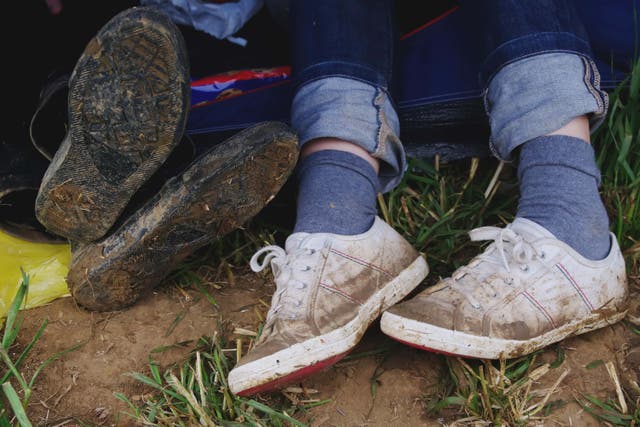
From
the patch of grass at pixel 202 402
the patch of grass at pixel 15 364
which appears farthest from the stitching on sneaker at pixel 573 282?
the patch of grass at pixel 15 364

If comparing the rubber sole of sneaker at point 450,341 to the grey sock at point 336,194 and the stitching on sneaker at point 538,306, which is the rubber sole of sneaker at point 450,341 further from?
the grey sock at point 336,194

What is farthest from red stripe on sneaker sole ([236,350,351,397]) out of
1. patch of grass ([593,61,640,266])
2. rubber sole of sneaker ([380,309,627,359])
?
patch of grass ([593,61,640,266])

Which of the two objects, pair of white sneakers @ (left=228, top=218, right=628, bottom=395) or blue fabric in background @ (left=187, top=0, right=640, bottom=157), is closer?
pair of white sneakers @ (left=228, top=218, right=628, bottom=395)

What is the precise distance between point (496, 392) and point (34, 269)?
3.39 ft

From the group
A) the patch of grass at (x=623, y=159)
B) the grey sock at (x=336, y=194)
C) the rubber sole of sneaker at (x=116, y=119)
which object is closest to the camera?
the rubber sole of sneaker at (x=116, y=119)

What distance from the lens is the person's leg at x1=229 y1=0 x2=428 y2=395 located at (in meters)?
1.20

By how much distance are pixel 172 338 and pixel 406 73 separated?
2.79 ft

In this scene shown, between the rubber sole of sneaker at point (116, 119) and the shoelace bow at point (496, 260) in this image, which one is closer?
the rubber sole of sneaker at point (116, 119)

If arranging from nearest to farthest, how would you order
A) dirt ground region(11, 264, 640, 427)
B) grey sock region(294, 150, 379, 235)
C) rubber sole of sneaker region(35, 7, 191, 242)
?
rubber sole of sneaker region(35, 7, 191, 242) < dirt ground region(11, 264, 640, 427) < grey sock region(294, 150, 379, 235)

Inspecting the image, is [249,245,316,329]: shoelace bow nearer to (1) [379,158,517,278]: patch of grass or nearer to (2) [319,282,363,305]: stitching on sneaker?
(2) [319,282,363,305]: stitching on sneaker

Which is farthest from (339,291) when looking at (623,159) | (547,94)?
(623,159)

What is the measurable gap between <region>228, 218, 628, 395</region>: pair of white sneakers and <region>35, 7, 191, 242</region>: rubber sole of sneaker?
0.32 m

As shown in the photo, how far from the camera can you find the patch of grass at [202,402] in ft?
3.95

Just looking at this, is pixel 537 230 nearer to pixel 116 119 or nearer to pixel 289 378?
pixel 289 378
